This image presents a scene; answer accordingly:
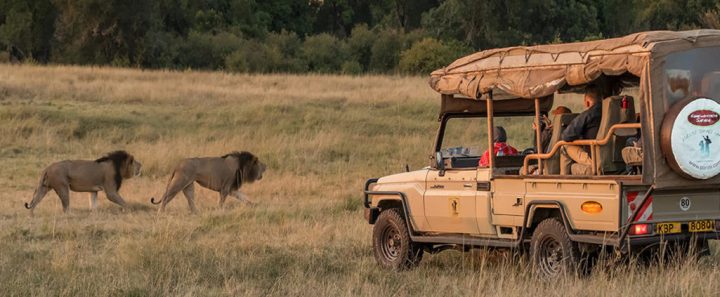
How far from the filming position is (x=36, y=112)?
2723 cm

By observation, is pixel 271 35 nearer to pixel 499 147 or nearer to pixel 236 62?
pixel 236 62

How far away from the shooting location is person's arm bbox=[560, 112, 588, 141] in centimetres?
941

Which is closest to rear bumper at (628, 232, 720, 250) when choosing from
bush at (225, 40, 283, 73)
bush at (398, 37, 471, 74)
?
bush at (225, 40, 283, 73)

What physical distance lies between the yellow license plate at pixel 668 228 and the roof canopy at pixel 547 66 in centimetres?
116

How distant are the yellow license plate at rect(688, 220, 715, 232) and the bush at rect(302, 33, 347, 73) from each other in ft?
152

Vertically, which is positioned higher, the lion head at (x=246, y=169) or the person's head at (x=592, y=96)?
the person's head at (x=592, y=96)

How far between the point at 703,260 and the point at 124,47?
4361 centimetres

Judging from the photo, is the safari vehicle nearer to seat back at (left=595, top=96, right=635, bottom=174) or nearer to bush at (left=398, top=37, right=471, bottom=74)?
seat back at (left=595, top=96, right=635, bottom=174)

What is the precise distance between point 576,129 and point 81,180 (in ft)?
31.5

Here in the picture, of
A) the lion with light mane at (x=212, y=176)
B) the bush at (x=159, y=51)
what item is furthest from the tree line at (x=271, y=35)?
the lion with light mane at (x=212, y=176)

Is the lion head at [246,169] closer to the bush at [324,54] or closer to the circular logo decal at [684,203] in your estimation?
the circular logo decal at [684,203]

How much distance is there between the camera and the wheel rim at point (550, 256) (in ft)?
30.7

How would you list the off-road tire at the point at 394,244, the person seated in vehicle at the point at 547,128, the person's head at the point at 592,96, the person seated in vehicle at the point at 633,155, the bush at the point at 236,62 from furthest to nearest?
the bush at the point at 236,62 < the off-road tire at the point at 394,244 < the person seated in vehicle at the point at 547,128 < the person's head at the point at 592,96 < the person seated in vehicle at the point at 633,155

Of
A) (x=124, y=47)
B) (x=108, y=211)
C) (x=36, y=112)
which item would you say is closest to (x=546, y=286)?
(x=108, y=211)
